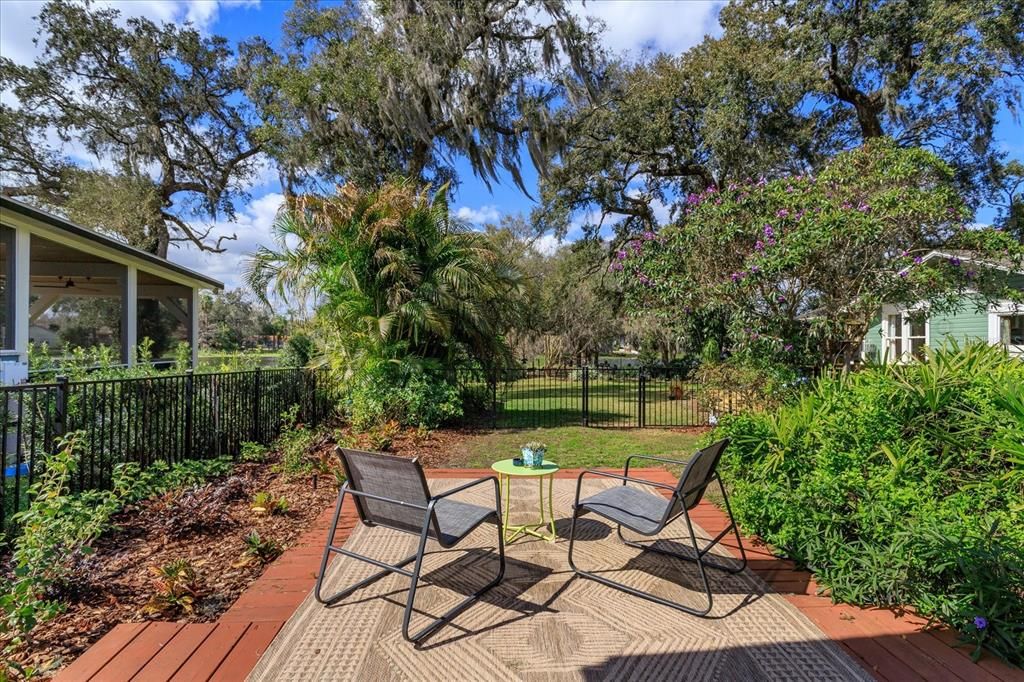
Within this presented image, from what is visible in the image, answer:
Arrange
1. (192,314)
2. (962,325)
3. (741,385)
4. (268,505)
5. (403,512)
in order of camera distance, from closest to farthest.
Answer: (403,512)
(268,505)
(741,385)
(962,325)
(192,314)

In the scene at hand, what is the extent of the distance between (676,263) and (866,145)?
345cm

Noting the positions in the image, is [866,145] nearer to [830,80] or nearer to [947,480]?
[830,80]

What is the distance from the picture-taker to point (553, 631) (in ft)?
8.50

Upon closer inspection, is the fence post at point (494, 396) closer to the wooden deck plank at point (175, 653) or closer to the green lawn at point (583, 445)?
the green lawn at point (583, 445)

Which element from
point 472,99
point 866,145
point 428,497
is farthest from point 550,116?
point 428,497

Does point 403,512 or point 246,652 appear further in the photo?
point 403,512

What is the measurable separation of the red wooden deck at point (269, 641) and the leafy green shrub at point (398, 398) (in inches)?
192

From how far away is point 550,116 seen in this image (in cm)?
1388

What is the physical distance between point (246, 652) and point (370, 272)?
6.67 metres

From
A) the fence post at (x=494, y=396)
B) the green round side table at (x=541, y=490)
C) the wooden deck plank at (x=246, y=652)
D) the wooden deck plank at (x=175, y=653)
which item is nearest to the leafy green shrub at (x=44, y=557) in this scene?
the wooden deck plank at (x=175, y=653)

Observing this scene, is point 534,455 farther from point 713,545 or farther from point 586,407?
point 586,407

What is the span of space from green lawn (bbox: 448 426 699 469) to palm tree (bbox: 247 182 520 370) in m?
1.92

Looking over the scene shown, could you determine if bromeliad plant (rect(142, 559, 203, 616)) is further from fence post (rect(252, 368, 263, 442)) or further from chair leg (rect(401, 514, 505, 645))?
fence post (rect(252, 368, 263, 442))

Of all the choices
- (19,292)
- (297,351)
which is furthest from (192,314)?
(19,292)
